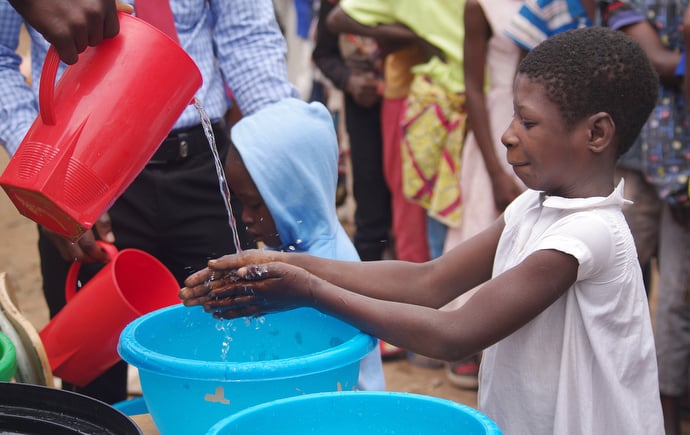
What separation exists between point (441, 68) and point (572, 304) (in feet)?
7.47

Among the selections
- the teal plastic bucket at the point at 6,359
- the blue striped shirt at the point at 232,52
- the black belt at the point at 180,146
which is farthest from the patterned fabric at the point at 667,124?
the teal plastic bucket at the point at 6,359

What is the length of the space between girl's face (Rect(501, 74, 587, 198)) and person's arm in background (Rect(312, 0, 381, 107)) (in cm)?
260

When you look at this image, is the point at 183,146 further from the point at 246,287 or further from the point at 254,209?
the point at 246,287

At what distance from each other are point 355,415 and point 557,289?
426mm

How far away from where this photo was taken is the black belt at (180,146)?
2328 mm

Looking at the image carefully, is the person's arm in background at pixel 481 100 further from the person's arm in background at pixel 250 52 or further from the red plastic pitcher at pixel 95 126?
the red plastic pitcher at pixel 95 126

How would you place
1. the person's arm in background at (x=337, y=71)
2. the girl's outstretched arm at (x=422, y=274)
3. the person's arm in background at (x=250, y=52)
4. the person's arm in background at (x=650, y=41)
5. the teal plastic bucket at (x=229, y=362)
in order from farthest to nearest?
the person's arm in background at (x=337, y=71)
the person's arm in background at (x=650, y=41)
the person's arm in background at (x=250, y=52)
the girl's outstretched arm at (x=422, y=274)
the teal plastic bucket at (x=229, y=362)

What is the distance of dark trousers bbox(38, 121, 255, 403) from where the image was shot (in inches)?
92.3

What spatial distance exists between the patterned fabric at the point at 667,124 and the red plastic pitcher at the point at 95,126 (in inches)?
69.3

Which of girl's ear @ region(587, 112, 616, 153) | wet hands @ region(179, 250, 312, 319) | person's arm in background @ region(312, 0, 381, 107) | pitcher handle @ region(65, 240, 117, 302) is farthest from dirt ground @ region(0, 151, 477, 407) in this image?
girl's ear @ region(587, 112, 616, 153)

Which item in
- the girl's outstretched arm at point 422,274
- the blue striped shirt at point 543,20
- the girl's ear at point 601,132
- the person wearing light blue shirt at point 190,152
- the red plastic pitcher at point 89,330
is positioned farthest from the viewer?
the blue striped shirt at point 543,20

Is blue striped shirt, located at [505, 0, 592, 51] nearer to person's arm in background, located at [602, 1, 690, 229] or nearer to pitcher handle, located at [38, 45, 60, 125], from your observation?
person's arm in background, located at [602, 1, 690, 229]

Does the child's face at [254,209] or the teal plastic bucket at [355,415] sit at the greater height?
the teal plastic bucket at [355,415]

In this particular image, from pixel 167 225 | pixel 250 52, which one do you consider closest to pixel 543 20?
pixel 250 52
